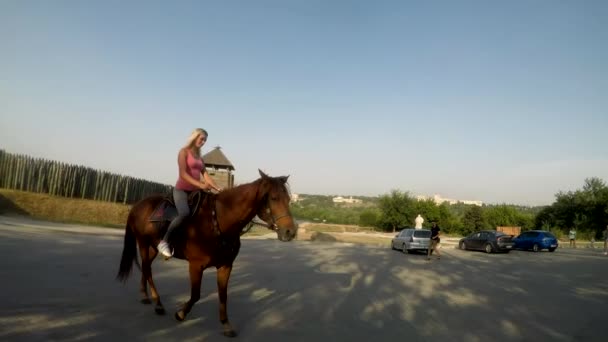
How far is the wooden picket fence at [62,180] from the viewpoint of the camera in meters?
22.2

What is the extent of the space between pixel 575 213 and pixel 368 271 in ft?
192

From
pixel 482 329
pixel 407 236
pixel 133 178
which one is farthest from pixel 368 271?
pixel 133 178

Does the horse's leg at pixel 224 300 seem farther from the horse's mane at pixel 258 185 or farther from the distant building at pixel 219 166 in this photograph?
the distant building at pixel 219 166

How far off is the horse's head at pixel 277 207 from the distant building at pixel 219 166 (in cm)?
2831

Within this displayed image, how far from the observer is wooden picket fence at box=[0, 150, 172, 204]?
2216cm

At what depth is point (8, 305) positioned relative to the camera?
554 cm

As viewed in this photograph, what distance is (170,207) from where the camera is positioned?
6.14 m

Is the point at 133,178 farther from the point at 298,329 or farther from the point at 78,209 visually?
the point at 298,329

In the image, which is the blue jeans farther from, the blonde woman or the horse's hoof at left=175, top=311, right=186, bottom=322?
the horse's hoof at left=175, top=311, right=186, bottom=322

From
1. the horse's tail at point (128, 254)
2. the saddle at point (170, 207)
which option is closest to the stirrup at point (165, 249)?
the saddle at point (170, 207)

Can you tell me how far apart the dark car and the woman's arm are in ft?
86.1

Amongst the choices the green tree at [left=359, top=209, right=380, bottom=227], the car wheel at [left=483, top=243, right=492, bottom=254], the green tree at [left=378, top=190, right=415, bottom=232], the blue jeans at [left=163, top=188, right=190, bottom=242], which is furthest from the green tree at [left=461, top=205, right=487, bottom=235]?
the blue jeans at [left=163, top=188, right=190, bottom=242]

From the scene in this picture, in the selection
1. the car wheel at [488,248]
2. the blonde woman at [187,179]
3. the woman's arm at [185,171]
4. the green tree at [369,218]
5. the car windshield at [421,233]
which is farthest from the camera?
the green tree at [369,218]

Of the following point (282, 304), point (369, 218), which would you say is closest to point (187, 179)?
point (282, 304)
